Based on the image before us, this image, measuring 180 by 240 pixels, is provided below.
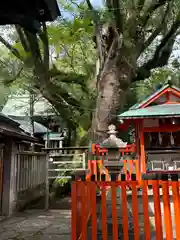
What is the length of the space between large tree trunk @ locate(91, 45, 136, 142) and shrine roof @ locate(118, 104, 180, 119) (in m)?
0.48

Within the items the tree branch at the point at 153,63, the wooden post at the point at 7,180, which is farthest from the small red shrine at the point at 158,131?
the wooden post at the point at 7,180

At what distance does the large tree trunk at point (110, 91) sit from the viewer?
8.70m

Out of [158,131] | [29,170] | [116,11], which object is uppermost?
[116,11]

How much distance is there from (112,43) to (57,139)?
11168 mm

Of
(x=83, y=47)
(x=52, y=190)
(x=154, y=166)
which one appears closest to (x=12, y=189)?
(x=52, y=190)

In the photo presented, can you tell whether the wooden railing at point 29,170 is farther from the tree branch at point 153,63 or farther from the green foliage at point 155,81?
the green foliage at point 155,81

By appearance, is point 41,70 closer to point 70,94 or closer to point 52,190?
point 70,94

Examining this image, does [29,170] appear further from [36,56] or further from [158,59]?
[158,59]

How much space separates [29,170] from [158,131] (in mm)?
5209

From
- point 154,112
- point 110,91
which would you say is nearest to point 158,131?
point 154,112

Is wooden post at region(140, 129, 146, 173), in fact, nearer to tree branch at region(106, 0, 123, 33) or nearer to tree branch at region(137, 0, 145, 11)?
tree branch at region(106, 0, 123, 33)

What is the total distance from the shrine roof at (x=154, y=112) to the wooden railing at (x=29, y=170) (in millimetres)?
3687

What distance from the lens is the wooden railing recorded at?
26.4 ft

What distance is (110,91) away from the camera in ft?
29.0
